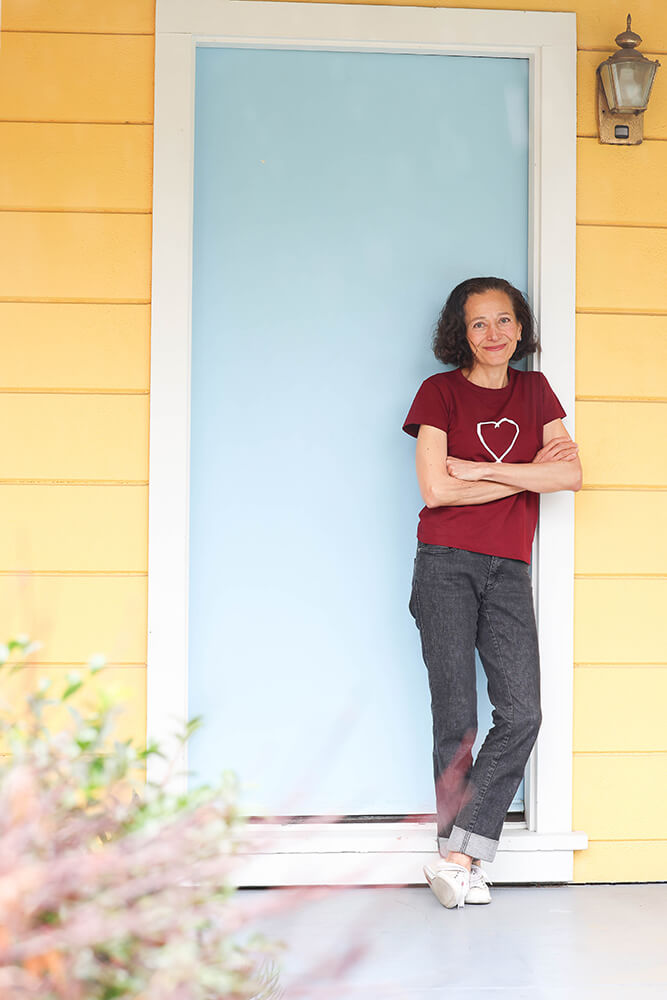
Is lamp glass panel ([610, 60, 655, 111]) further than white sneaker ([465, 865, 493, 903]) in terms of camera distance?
Yes

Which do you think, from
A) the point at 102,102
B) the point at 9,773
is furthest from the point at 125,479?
the point at 9,773

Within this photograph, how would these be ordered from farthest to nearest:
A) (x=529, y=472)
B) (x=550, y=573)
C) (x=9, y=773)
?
(x=550, y=573), (x=529, y=472), (x=9, y=773)

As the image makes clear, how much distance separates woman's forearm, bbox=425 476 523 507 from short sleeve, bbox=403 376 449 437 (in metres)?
0.16

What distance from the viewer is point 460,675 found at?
8.97 feet

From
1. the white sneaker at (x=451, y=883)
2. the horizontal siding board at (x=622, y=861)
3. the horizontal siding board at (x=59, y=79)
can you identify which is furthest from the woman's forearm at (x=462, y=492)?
the horizontal siding board at (x=59, y=79)

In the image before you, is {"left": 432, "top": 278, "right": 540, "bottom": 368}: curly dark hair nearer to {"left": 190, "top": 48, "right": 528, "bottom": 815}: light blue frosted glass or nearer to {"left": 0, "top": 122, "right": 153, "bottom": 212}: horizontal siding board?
{"left": 190, "top": 48, "right": 528, "bottom": 815}: light blue frosted glass

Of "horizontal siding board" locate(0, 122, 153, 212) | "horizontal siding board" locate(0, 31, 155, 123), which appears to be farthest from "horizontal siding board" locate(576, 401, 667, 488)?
"horizontal siding board" locate(0, 31, 155, 123)

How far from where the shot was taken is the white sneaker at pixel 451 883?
8.68 ft

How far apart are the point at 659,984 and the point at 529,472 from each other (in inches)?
51.0

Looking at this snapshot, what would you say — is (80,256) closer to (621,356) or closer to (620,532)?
(621,356)

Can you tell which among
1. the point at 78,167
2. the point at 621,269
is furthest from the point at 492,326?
the point at 78,167

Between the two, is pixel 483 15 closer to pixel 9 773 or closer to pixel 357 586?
pixel 357 586

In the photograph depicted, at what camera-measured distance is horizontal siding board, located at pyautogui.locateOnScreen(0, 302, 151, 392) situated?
286 cm

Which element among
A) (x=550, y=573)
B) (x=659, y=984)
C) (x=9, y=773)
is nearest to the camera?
(x=9, y=773)
